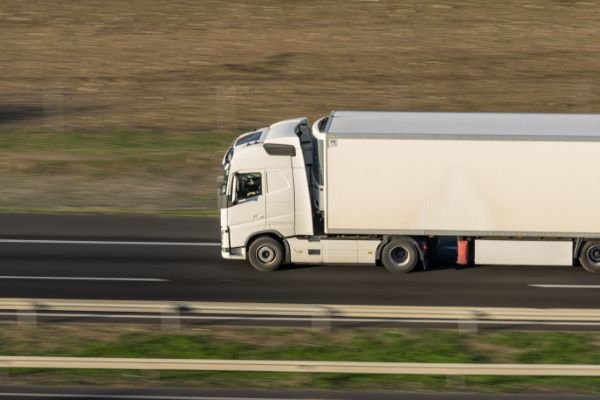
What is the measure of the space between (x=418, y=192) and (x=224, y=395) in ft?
26.7

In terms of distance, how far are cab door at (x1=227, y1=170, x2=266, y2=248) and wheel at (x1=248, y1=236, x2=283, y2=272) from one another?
0.79 feet

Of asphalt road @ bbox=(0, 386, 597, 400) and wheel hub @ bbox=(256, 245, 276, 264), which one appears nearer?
asphalt road @ bbox=(0, 386, 597, 400)

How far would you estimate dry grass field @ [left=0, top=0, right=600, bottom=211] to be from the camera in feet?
125

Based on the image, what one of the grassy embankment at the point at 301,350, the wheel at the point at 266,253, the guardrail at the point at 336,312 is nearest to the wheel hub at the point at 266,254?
the wheel at the point at 266,253

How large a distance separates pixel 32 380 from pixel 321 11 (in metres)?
34.5

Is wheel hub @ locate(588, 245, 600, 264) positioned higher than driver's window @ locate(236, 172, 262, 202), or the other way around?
driver's window @ locate(236, 172, 262, 202)

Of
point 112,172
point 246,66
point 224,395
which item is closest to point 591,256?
point 224,395

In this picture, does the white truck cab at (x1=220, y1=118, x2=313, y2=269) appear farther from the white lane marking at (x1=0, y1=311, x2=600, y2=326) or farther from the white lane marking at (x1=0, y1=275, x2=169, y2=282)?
the white lane marking at (x1=0, y1=311, x2=600, y2=326)

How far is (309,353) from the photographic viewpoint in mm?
17078

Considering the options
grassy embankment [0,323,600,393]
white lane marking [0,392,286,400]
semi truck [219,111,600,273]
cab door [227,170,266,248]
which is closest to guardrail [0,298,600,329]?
grassy embankment [0,323,600,393]

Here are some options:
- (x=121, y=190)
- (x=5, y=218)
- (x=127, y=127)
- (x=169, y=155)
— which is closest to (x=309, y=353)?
(x=5, y=218)

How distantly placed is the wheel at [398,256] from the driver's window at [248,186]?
2784 millimetres

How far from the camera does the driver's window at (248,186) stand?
73.8 ft

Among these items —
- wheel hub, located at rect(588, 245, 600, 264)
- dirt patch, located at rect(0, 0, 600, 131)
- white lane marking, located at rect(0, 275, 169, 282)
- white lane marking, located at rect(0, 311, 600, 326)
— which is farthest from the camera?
dirt patch, located at rect(0, 0, 600, 131)
